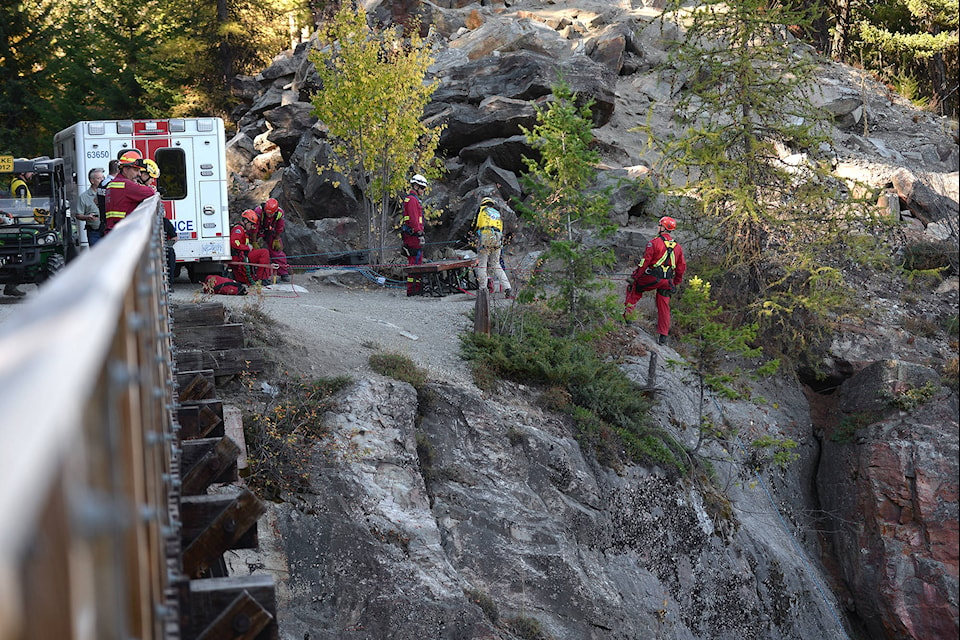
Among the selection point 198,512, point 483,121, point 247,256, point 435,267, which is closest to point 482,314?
point 435,267

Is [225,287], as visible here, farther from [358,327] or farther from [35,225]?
[358,327]

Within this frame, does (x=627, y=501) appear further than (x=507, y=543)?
Yes

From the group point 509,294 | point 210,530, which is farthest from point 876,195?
point 210,530

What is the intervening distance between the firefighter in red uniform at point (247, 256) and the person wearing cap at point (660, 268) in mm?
7164

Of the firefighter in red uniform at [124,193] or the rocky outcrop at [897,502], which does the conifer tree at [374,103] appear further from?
the rocky outcrop at [897,502]

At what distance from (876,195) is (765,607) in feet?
28.3

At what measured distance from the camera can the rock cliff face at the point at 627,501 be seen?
10078mm

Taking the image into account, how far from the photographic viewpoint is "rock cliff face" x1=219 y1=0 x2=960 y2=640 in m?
10.1

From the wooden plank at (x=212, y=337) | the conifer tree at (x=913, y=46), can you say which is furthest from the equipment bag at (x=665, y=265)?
the conifer tree at (x=913, y=46)

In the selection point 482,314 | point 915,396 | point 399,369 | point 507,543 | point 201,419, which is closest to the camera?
point 201,419

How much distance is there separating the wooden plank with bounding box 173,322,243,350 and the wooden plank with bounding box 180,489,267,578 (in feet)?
17.0

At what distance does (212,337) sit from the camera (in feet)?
35.2

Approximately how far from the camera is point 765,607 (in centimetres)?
1424

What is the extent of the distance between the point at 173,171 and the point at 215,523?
1374 cm
